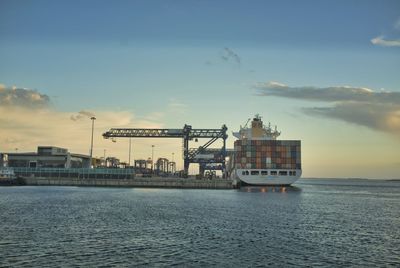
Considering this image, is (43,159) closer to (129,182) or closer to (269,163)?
(129,182)

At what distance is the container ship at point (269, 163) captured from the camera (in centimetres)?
14025

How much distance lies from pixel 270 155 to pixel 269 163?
302 centimetres

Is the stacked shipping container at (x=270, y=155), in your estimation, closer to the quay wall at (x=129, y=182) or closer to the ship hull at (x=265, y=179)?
the ship hull at (x=265, y=179)

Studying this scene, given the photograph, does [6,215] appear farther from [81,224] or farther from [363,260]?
[363,260]

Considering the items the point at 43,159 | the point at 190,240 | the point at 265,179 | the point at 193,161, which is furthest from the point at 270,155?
the point at 190,240

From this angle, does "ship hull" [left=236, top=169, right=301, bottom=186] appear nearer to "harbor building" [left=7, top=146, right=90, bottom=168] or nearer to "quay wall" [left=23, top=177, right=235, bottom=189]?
"quay wall" [left=23, top=177, right=235, bottom=189]

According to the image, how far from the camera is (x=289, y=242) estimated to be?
1489 inches

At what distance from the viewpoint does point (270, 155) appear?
143 metres

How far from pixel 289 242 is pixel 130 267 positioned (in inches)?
648

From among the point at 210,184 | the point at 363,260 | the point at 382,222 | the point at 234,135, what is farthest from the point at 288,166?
the point at 363,260

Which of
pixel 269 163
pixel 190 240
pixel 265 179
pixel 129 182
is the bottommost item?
pixel 190 240

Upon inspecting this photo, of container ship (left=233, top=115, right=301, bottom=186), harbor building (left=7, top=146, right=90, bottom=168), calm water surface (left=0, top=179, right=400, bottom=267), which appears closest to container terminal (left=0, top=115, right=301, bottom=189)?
container ship (left=233, top=115, right=301, bottom=186)

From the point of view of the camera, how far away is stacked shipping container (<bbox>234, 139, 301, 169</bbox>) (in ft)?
463

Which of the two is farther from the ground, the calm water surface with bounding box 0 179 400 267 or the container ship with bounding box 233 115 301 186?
the container ship with bounding box 233 115 301 186
